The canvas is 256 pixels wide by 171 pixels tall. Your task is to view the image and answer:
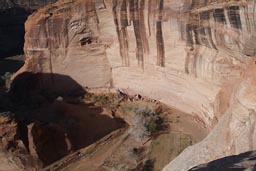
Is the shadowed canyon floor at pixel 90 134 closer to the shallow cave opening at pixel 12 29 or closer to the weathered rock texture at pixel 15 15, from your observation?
the shallow cave opening at pixel 12 29

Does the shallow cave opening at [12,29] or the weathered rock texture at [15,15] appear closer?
the shallow cave opening at [12,29]

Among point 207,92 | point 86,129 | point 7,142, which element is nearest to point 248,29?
point 207,92

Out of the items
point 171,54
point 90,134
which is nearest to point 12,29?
point 90,134

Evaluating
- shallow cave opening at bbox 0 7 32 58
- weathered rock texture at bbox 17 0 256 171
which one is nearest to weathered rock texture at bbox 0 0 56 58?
shallow cave opening at bbox 0 7 32 58

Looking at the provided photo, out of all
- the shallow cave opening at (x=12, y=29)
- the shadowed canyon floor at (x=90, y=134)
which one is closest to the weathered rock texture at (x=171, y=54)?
the shadowed canyon floor at (x=90, y=134)

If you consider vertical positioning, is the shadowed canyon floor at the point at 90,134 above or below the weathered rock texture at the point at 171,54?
below

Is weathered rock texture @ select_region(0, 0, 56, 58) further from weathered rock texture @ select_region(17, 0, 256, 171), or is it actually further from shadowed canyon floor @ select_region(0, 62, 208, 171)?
shadowed canyon floor @ select_region(0, 62, 208, 171)

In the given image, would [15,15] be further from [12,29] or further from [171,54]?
[171,54]

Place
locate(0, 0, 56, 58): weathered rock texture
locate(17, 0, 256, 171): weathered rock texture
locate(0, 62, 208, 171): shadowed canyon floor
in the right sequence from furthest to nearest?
locate(0, 0, 56, 58): weathered rock texture
locate(0, 62, 208, 171): shadowed canyon floor
locate(17, 0, 256, 171): weathered rock texture
